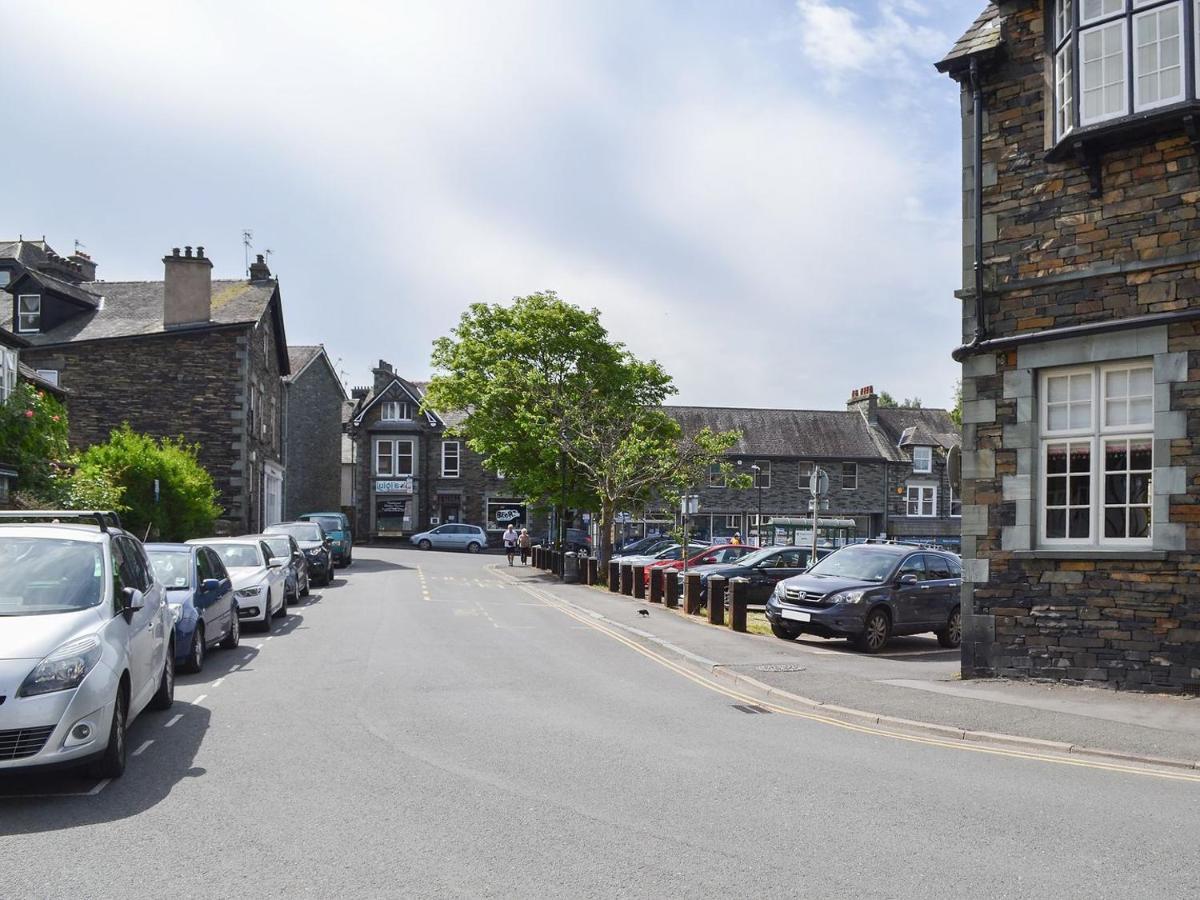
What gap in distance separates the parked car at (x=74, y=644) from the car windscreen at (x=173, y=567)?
12.5 ft

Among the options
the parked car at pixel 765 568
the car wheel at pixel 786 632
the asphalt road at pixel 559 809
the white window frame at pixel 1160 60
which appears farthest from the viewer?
the parked car at pixel 765 568

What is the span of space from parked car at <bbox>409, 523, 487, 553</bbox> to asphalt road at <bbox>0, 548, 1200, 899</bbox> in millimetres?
46270

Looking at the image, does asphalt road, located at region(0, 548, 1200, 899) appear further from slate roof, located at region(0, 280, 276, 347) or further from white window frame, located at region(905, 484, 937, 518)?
white window frame, located at region(905, 484, 937, 518)

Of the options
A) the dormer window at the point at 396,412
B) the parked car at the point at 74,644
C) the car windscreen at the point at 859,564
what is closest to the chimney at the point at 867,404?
the dormer window at the point at 396,412

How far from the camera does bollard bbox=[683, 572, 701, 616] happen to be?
2197cm

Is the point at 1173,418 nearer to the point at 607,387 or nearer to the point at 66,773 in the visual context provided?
the point at 66,773

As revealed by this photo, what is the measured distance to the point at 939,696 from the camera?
11.5 meters

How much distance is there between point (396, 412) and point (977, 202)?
5195cm

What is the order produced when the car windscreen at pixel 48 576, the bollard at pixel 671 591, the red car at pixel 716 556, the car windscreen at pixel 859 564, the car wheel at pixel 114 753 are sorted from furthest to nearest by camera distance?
the red car at pixel 716 556 → the bollard at pixel 671 591 → the car windscreen at pixel 859 564 → the car windscreen at pixel 48 576 → the car wheel at pixel 114 753

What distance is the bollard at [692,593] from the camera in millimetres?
21969

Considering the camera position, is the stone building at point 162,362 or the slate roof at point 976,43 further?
the stone building at point 162,362

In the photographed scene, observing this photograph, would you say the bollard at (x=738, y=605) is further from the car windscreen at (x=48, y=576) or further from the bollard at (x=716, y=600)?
the car windscreen at (x=48, y=576)

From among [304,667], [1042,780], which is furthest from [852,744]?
[304,667]

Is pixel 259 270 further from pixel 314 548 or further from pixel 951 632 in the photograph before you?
pixel 951 632
